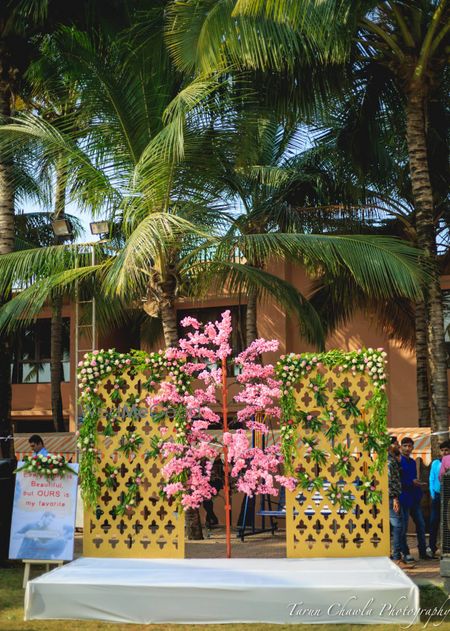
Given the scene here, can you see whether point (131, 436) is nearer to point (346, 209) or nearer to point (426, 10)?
point (426, 10)

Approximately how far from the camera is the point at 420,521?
1141 cm

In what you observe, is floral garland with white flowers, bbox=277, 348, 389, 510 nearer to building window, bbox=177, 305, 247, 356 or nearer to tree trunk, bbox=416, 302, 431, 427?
tree trunk, bbox=416, 302, 431, 427

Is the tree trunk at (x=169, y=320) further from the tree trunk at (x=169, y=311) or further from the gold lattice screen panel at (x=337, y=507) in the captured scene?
the gold lattice screen panel at (x=337, y=507)

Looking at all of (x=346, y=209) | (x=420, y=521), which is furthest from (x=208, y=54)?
(x=346, y=209)

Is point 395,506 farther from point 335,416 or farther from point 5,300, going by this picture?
point 5,300

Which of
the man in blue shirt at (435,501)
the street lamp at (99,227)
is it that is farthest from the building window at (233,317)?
the man in blue shirt at (435,501)

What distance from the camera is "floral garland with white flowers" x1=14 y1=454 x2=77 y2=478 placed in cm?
1005

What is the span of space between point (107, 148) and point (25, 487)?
5.55 m

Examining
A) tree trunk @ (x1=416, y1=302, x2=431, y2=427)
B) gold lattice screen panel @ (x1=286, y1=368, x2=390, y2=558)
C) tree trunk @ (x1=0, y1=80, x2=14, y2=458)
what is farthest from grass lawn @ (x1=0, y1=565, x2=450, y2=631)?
tree trunk @ (x1=416, y1=302, x2=431, y2=427)

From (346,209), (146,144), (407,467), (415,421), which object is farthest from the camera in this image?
(415,421)

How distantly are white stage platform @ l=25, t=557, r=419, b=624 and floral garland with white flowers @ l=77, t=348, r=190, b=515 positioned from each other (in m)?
1.35

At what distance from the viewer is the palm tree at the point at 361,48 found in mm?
11703

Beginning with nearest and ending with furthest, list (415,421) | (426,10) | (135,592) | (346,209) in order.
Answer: (135,592), (426,10), (346,209), (415,421)

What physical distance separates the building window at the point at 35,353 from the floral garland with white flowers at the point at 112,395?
19691mm
